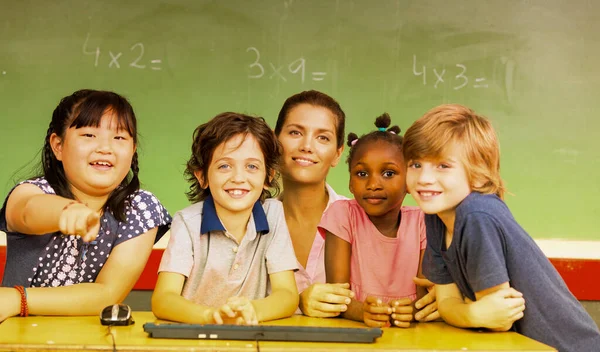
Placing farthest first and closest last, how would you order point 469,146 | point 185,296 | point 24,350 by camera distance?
point 185,296, point 469,146, point 24,350

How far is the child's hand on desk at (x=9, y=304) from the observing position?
5.79 ft

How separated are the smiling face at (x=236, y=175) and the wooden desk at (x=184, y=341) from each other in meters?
0.37

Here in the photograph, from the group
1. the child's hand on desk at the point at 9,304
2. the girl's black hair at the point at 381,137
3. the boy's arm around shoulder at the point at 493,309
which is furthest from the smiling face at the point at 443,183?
the child's hand on desk at the point at 9,304

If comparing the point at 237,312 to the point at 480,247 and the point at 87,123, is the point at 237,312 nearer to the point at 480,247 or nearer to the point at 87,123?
the point at 480,247

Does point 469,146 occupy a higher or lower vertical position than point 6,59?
lower

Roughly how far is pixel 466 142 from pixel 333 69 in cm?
191

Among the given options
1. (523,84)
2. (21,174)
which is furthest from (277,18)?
(21,174)

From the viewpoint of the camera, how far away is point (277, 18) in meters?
Result: 3.62

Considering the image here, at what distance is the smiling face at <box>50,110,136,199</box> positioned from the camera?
2.03 m

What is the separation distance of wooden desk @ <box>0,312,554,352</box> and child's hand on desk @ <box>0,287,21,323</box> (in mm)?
37

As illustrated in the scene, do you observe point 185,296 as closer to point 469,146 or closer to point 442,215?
point 442,215

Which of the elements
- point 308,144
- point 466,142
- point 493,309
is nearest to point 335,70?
point 308,144

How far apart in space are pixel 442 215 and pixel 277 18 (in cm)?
204

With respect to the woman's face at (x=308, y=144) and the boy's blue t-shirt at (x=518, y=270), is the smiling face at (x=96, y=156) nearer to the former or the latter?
the woman's face at (x=308, y=144)
